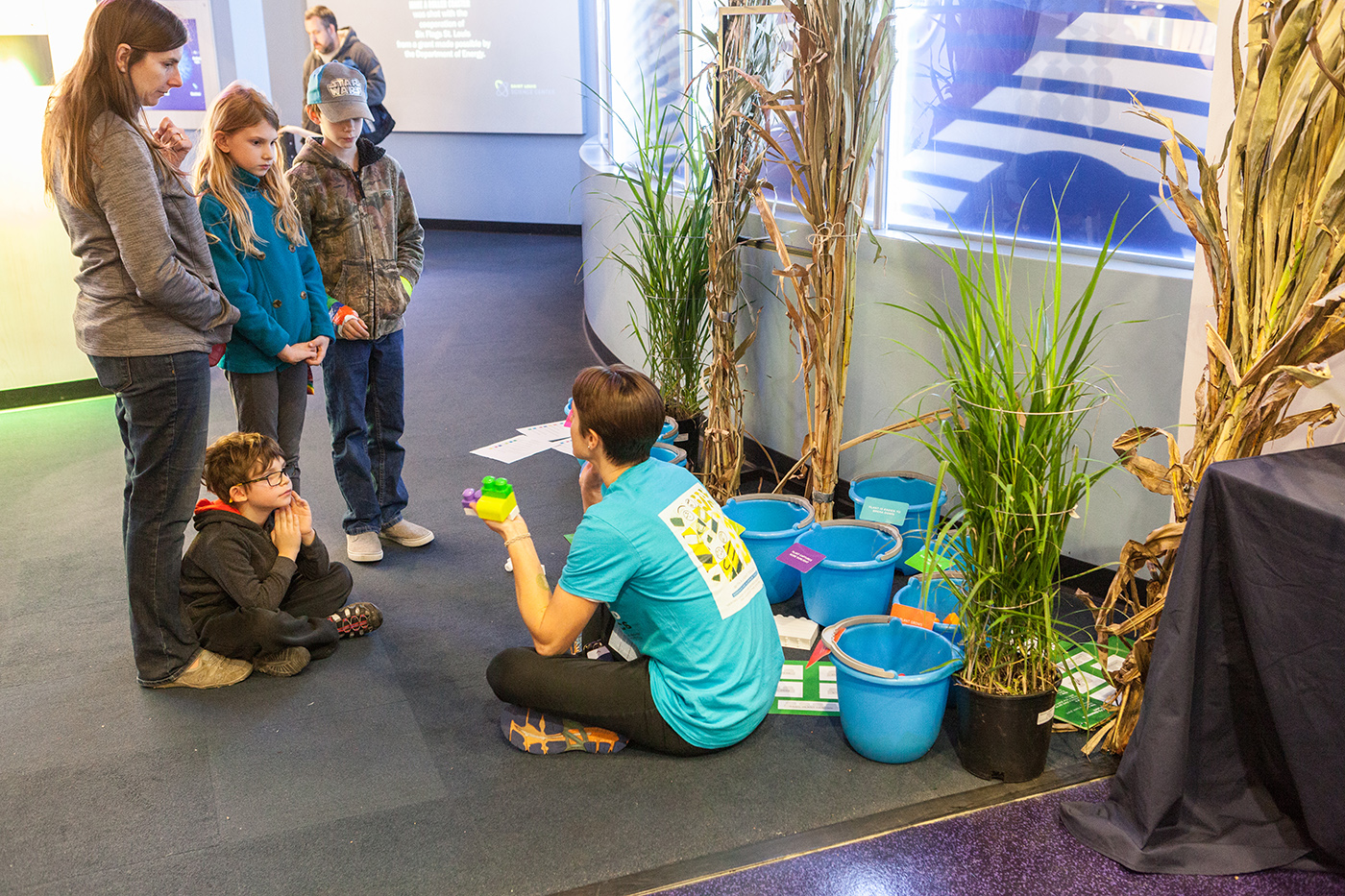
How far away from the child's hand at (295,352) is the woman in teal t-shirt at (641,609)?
0.98 metres

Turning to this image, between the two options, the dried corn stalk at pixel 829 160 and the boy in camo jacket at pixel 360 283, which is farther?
the boy in camo jacket at pixel 360 283

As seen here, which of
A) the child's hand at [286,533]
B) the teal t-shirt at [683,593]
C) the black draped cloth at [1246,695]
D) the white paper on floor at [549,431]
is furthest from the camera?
the white paper on floor at [549,431]

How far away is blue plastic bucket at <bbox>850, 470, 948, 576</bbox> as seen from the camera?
3068mm

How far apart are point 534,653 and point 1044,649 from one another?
1.08 meters

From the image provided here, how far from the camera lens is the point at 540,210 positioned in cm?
952

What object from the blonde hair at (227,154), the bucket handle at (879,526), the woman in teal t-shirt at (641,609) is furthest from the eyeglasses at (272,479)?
the bucket handle at (879,526)

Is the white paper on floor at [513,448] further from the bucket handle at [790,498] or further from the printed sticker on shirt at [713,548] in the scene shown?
the printed sticker on shirt at [713,548]

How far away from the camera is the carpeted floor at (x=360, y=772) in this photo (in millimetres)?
1967

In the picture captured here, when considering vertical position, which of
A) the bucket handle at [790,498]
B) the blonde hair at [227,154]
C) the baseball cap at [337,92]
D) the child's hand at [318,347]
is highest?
the baseball cap at [337,92]

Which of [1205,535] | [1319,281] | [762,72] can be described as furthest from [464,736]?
[762,72]

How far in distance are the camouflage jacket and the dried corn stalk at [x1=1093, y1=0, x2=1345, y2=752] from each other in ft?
7.00

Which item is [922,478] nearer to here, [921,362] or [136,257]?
[921,362]

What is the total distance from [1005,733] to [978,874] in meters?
0.33

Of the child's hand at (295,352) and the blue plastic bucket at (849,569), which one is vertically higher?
the child's hand at (295,352)
